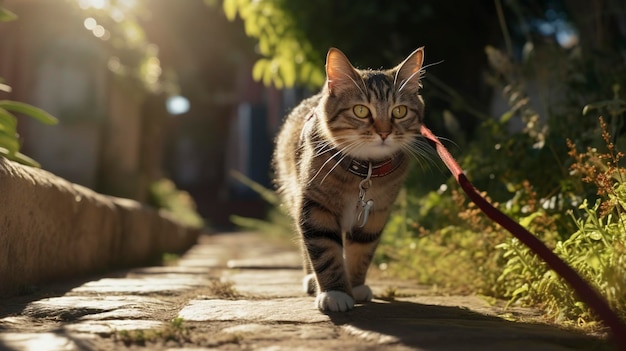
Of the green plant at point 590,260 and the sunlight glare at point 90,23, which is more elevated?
the sunlight glare at point 90,23

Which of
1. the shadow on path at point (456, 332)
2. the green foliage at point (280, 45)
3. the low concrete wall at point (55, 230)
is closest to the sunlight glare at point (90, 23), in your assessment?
the green foliage at point (280, 45)

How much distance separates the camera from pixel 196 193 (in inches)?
826

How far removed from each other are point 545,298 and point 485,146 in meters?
1.44

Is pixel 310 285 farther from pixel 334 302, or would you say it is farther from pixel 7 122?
pixel 7 122

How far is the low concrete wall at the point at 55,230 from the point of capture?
2.40m

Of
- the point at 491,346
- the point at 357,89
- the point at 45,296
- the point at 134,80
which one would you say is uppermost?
the point at 134,80

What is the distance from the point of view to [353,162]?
2.50 metres

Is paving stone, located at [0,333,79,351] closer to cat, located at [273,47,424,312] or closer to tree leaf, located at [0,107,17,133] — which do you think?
cat, located at [273,47,424,312]

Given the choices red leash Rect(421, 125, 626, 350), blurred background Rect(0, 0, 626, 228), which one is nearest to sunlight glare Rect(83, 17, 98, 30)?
blurred background Rect(0, 0, 626, 228)

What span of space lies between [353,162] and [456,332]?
0.95 m

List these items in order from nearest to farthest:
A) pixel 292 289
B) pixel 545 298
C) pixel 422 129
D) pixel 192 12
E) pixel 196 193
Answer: pixel 545 298 → pixel 422 129 → pixel 292 289 → pixel 192 12 → pixel 196 193

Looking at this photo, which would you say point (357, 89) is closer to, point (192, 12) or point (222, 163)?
point (192, 12)

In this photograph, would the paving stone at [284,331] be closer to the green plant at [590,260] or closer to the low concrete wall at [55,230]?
the green plant at [590,260]

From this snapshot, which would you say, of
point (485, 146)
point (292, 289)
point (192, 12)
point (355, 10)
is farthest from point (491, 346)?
point (192, 12)
